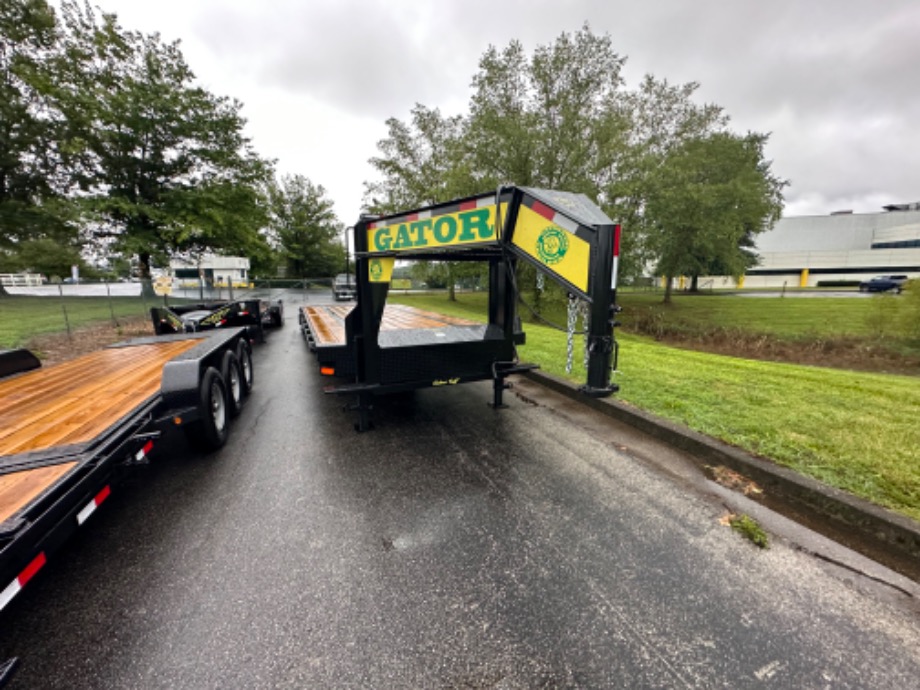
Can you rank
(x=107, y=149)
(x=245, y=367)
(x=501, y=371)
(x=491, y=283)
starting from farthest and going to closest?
1. (x=107, y=149)
2. (x=245, y=367)
3. (x=491, y=283)
4. (x=501, y=371)

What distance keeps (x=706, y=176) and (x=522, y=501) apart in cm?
2753

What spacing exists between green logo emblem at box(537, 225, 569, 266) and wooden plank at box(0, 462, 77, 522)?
10.5 ft

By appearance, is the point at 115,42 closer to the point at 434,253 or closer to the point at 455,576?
the point at 434,253

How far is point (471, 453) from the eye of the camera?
3955mm

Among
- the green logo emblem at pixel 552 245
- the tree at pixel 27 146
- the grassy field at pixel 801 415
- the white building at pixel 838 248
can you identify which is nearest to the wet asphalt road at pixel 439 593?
the grassy field at pixel 801 415

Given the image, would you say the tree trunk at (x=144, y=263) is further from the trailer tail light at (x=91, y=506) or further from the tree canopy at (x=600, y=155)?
the trailer tail light at (x=91, y=506)

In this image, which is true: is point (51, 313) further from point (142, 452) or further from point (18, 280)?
point (142, 452)

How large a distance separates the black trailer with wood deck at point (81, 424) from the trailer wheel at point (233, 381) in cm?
2

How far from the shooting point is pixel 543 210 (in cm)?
272

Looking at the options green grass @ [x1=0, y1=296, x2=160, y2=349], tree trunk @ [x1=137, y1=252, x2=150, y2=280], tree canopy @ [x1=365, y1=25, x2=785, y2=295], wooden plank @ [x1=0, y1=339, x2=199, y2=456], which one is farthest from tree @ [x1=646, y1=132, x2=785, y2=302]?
tree trunk @ [x1=137, y1=252, x2=150, y2=280]

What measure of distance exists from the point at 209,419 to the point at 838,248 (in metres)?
97.6

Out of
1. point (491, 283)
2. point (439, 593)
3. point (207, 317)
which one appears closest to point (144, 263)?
point (207, 317)

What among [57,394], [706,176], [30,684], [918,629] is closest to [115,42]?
[57,394]

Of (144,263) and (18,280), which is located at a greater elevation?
(144,263)
